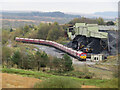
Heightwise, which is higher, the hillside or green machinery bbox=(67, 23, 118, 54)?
the hillside

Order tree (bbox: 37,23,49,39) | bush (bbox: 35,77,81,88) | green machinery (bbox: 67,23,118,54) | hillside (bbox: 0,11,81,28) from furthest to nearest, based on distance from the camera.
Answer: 1. hillside (bbox: 0,11,81,28)
2. tree (bbox: 37,23,49,39)
3. green machinery (bbox: 67,23,118,54)
4. bush (bbox: 35,77,81,88)

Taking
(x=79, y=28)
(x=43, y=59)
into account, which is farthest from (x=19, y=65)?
(x=79, y=28)

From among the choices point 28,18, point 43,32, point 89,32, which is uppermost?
point 28,18

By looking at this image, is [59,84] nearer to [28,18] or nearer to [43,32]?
[43,32]

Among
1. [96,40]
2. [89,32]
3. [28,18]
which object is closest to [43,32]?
[89,32]

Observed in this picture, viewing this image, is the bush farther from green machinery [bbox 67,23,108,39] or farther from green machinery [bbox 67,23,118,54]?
green machinery [bbox 67,23,108,39]

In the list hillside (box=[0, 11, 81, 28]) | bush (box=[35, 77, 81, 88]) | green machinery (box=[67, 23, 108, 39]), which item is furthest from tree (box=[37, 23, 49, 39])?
bush (box=[35, 77, 81, 88])

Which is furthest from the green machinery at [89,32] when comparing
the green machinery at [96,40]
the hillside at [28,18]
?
the hillside at [28,18]

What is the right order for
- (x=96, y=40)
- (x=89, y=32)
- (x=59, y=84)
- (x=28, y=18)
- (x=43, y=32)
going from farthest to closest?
(x=28, y=18) < (x=43, y=32) < (x=89, y=32) < (x=96, y=40) < (x=59, y=84)

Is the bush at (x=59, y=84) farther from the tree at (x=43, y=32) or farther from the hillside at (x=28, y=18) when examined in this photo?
the hillside at (x=28, y=18)

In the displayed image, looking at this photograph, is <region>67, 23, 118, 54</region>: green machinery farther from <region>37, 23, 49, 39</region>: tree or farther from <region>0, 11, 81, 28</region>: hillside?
<region>0, 11, 81, 28</region>: hillside

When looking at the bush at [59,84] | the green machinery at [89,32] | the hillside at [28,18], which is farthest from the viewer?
the hillside at [28,18]

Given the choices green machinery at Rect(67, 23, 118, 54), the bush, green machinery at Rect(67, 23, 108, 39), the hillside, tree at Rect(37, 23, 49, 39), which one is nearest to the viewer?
the bush

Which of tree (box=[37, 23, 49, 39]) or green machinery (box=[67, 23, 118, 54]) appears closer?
green machinery (box=[67, 23, 118, 54])
